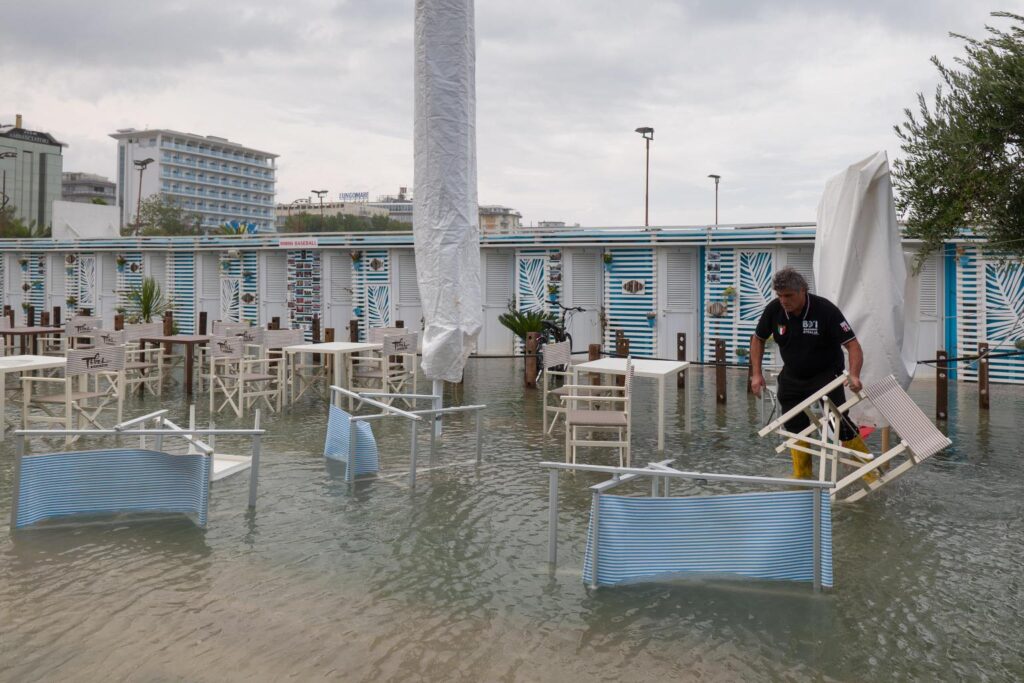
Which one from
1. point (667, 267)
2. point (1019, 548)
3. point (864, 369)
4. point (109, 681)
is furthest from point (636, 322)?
point (109, 681)

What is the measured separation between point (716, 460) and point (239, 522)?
14.4ft

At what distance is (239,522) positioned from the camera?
6.09 meters

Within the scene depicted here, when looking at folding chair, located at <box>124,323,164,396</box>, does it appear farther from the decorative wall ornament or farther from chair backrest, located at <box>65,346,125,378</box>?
the decorative wall ornament

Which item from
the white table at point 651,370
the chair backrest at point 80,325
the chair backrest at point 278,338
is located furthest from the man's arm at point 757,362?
the chair backrest at point 80,325

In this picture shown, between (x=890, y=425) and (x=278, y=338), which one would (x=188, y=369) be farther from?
(x=890, y=425)

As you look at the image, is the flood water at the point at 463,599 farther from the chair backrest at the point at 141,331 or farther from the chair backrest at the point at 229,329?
the chair backrest at the point at 229,329

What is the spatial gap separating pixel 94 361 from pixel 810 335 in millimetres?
6786

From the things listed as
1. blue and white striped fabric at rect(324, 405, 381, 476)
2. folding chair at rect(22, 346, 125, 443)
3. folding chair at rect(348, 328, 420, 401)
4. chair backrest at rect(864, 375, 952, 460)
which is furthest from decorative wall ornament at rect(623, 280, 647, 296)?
chair backrest at rect(864, 375, 952, 460)

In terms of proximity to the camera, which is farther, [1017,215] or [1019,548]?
[1017,215]

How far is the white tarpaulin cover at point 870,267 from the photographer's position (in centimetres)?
732

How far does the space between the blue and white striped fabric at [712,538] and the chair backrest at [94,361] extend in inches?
239

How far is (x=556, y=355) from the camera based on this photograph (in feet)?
33.2

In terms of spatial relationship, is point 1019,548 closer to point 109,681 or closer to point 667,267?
point 109,681

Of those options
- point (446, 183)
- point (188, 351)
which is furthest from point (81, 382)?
point (446, 183)
